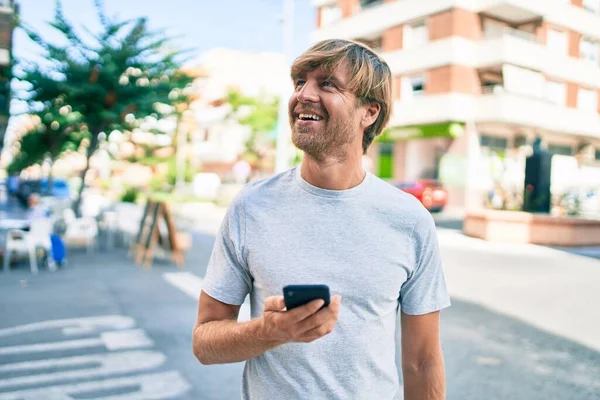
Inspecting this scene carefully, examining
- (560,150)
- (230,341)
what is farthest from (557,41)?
(230,341)

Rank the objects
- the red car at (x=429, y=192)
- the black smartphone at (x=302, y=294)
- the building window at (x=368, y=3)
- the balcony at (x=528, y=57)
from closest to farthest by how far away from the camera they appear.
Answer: the black smartphone at (x=302, y=294)
the red car at (x=429, y=192)
the balcony at (x=528, y=57)
the building window at (x=368, y=3)

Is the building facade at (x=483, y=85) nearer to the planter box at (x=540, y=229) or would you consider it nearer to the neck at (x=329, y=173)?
the planter box at (x=540, y=229)

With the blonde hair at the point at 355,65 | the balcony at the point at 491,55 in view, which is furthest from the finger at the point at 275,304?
the balcony at the point at 491,55

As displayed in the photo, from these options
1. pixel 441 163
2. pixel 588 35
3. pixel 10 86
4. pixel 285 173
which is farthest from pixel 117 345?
pixel 588 35

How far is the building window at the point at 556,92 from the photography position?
30431mm

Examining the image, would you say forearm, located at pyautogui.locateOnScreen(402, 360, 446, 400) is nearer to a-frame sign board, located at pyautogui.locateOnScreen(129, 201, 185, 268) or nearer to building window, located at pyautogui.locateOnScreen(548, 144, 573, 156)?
a-frame sign board, located at pyautogui.locateOnScreen(129, 201, 185, 268)

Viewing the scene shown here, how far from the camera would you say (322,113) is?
5.74 ft

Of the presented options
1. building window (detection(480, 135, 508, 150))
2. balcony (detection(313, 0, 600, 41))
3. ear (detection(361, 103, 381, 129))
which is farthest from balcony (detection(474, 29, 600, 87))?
ear (detection(361, 103, 381, 129))

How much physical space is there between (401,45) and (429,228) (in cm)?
3040

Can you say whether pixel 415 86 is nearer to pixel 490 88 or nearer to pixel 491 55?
pixel 490 88

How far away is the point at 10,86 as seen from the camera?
13.2 meters

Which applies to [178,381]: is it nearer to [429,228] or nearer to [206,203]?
[429,228]

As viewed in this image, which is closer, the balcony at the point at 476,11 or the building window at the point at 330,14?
the balcony at the point at 476,11

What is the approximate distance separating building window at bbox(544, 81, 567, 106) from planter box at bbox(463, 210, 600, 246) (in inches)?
662
